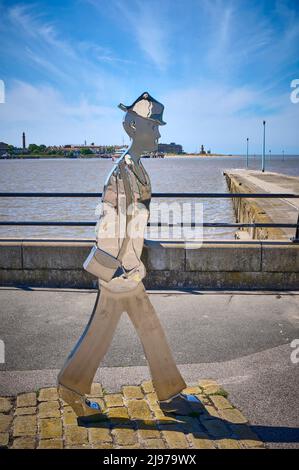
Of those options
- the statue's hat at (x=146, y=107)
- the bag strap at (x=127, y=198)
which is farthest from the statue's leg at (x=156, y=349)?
the statue's hat at (x=146, y=107)

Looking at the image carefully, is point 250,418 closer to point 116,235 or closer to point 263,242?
point 116,235

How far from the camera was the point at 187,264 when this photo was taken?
692 centimetres

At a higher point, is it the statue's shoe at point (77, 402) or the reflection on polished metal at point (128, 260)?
the reflection on polished metal at point (128, 260)

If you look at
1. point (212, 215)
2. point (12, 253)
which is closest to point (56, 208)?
point (212, 215)

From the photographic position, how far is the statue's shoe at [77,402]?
359cm

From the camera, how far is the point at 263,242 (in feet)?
23.1

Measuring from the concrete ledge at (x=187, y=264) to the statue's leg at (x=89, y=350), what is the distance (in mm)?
3244

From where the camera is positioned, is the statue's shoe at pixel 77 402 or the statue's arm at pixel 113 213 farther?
the statue's shoe at pixel 77 402

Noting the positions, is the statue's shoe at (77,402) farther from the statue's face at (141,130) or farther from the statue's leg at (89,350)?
the statue's face at (141,130)

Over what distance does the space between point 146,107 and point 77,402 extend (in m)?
2.27

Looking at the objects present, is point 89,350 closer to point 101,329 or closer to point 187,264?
point 101,329

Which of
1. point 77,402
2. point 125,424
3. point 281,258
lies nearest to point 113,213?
point 77,402

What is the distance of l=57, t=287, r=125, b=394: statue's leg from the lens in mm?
3574

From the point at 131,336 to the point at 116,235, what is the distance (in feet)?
6.97
